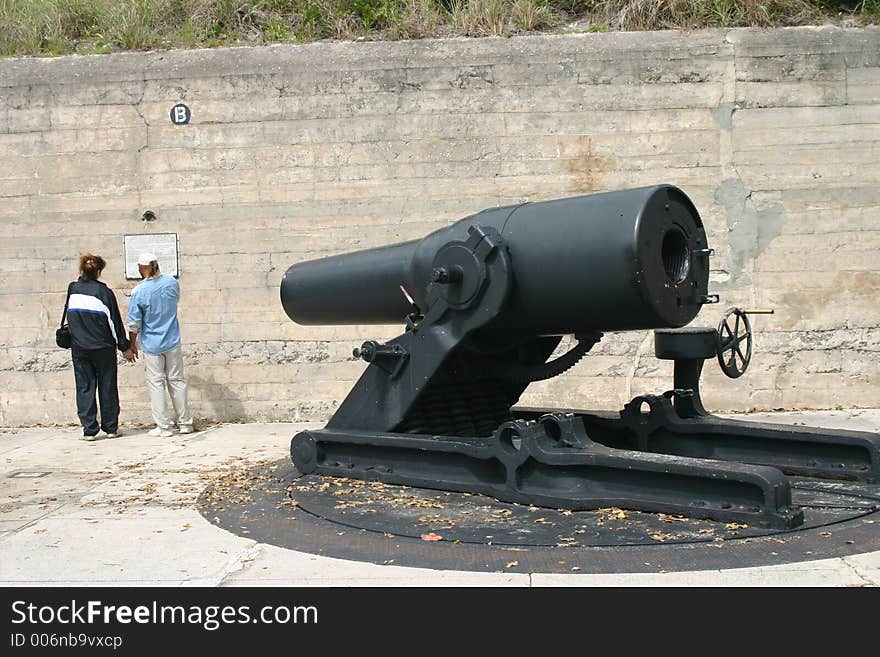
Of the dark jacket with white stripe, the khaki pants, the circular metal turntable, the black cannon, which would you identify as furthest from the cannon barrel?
the dark jacket with white stripe

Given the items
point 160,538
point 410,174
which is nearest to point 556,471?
point 160,538

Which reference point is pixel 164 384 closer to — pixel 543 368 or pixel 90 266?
pixel 90 266

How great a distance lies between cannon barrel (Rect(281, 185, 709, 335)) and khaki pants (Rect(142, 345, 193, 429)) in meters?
3.71

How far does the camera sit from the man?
8.72 metres

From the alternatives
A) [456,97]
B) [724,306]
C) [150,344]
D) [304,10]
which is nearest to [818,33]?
[724,306]

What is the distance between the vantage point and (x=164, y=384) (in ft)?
29.1

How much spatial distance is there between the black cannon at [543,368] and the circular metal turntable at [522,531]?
0.12 m

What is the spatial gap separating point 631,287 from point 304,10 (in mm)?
6892

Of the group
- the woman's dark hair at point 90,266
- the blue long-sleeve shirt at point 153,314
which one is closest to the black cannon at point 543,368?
the blue long-sleeve shirt at point 153,314

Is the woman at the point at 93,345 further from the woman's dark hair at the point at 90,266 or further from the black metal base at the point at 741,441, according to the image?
the black metal base at the point at 741,441

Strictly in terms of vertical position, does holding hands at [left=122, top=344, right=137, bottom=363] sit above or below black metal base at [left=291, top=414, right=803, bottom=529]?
above

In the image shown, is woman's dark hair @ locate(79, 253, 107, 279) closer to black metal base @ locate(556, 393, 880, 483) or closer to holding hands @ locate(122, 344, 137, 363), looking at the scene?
holding hands @ locate(122, 344, 137, 363)

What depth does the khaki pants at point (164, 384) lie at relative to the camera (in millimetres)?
8828

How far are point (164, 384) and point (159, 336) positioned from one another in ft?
1.46
